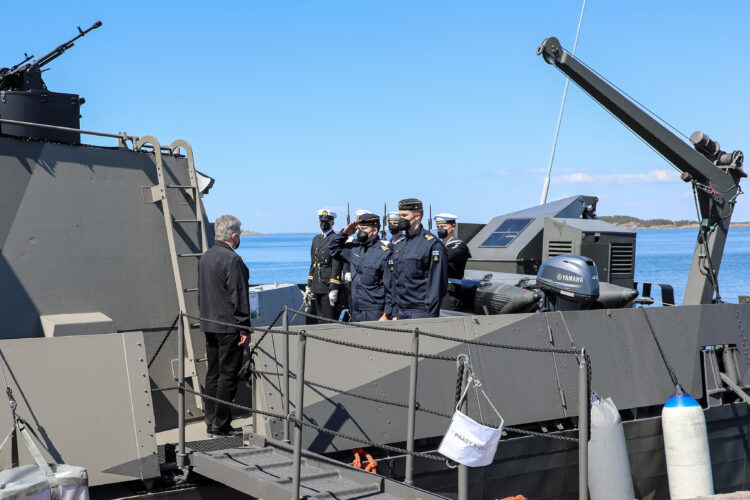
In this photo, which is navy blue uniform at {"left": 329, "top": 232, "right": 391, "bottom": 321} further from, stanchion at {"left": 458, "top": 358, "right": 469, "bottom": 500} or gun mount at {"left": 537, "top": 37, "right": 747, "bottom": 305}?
stanchion at {"left": 458, "top": 358, "right": 469, "bottom": 500}

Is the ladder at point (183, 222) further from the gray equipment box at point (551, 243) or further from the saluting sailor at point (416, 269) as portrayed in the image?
the gray equipment box at point (551, 243)

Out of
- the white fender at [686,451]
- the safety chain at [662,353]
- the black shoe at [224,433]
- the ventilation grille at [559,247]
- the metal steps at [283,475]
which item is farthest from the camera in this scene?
the ventilation grille at [559,247]

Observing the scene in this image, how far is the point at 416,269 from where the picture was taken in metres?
6.22

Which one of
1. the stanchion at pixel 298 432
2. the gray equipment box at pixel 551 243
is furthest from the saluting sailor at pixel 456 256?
the stanchion at pixel 298 432

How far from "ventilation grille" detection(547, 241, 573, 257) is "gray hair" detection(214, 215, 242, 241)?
4.12 metres

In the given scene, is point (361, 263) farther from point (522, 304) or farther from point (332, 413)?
point (332, 413)

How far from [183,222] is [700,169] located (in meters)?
5.21

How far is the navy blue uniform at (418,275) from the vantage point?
6.06m

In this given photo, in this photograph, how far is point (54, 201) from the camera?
5.48 m

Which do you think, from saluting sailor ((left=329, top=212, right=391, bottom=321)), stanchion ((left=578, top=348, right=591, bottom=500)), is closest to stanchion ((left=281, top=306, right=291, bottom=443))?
stanchion ((left=578, top=348, right=591, bottom=500))

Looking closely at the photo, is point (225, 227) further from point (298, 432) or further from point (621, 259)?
point (621, 259)

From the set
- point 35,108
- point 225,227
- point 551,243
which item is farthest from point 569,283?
point 35,108

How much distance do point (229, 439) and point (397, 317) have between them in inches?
70.5

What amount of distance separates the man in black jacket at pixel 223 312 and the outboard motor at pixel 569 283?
105 inches
